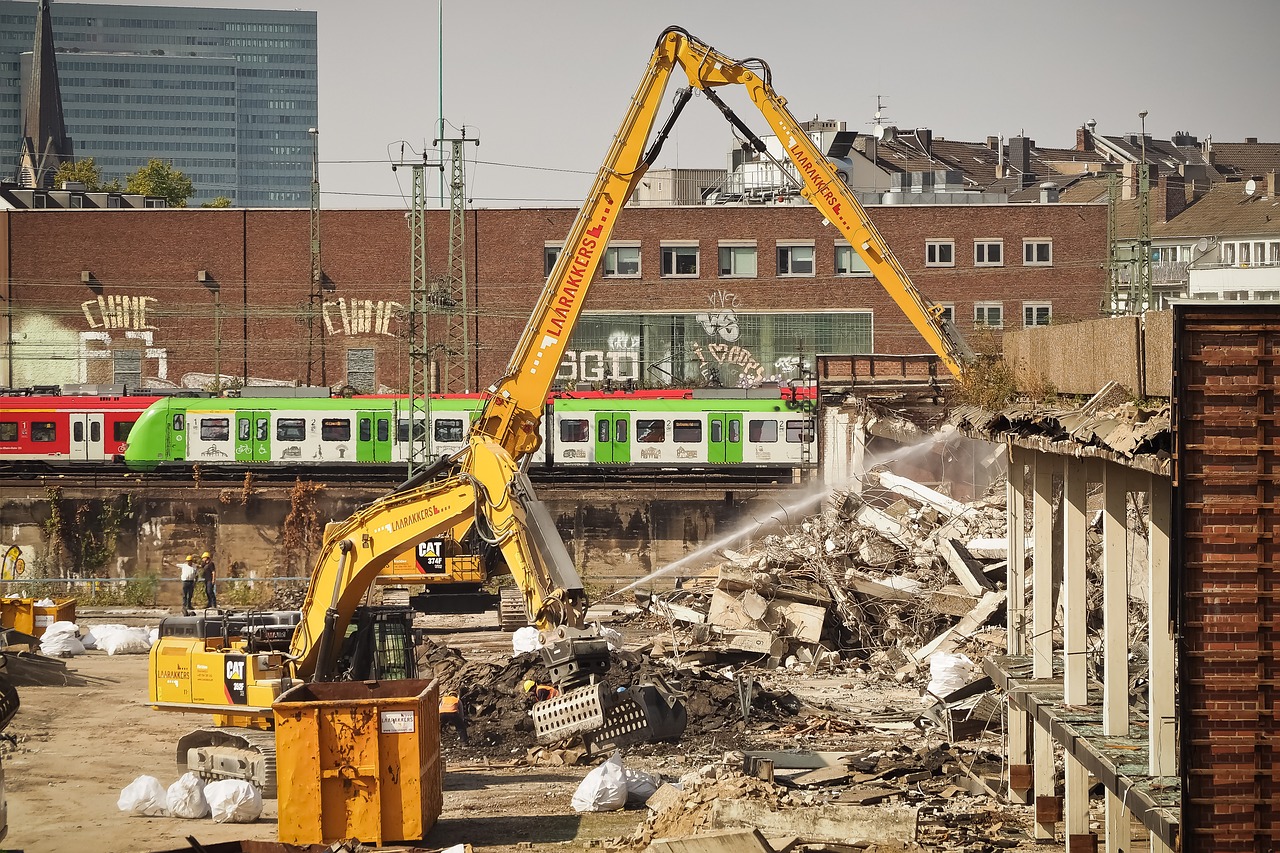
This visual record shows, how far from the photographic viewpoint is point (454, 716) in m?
18.4

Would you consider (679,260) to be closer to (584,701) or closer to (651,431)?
(651,431)

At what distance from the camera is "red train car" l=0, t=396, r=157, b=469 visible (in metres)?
42.8

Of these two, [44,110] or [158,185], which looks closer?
[158,185]

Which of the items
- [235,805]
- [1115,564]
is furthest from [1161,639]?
[235,805]

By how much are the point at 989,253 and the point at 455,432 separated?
79.1 ft

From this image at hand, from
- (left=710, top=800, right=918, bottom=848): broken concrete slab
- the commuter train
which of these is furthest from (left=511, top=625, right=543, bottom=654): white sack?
the commuter train

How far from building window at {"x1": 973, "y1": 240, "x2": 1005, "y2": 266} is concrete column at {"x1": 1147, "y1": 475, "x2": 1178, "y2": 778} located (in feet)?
151

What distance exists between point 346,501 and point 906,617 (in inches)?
726

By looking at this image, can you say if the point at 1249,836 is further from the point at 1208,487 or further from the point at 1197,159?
the point at 1197,159

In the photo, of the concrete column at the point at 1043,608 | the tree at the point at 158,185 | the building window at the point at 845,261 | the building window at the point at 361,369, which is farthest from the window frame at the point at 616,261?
the tree at the point at 158,185

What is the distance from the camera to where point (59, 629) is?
88.0 feet

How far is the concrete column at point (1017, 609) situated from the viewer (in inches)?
543

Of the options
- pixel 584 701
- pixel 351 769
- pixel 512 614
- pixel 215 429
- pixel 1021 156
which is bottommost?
pixel 512 614

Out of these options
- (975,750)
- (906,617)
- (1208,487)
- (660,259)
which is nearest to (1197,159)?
(660,259)
